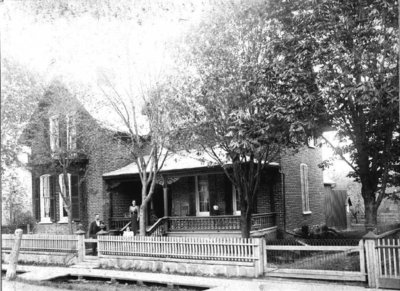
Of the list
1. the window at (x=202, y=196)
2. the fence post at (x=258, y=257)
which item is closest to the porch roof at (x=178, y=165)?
the window at (x=202, y=196)

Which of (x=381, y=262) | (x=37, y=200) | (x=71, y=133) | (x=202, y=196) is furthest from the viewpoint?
(x=37, y=200)

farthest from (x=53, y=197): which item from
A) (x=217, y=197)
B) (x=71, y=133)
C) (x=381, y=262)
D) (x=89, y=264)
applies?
(x=381, y=262)

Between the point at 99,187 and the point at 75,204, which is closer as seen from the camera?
the point at 99,187

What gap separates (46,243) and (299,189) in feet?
34.5

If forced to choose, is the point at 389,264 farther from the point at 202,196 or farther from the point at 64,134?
the point at 64,134

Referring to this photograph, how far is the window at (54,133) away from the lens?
15.4 m

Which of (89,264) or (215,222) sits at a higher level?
(215,222)

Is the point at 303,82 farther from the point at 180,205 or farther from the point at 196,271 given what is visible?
the point at 180,205

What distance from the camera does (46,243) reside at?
16172mm

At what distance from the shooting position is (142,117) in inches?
601

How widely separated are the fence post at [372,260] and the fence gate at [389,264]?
67 millimetres

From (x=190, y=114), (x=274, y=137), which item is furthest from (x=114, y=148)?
(x=274, y=137)

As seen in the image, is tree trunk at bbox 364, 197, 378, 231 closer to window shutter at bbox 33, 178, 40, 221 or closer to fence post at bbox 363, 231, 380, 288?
fence post at bbox 363, 231, 380, 288

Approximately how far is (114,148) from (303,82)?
417 inches
